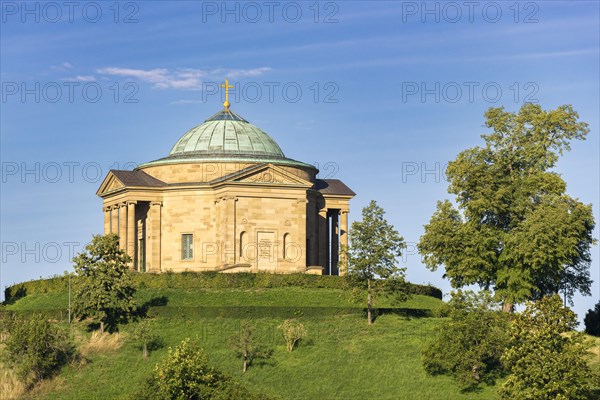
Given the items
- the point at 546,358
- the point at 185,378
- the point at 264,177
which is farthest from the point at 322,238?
the point at 546,358

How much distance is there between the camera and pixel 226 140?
13125 cm

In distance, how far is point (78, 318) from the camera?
11106 centimetres

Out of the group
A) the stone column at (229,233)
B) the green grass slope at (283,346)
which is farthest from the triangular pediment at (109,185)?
the green grass slope at (283,346)

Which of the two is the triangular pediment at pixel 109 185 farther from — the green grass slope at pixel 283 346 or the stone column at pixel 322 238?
the stone column at pixel 322 238

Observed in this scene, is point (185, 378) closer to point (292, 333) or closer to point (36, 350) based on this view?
point (36, 350)

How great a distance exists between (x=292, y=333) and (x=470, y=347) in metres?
12.6

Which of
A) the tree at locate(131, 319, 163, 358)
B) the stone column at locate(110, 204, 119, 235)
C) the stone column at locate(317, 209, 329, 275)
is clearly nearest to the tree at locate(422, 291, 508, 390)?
the tree at locate(131, 319, 163, 358)

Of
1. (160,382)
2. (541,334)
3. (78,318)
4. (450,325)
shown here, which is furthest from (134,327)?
(541,334)

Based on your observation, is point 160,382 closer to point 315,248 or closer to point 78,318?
point 78,318

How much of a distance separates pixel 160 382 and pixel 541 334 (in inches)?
881

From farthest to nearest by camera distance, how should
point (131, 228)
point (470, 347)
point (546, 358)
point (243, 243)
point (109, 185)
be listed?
point (109, 185), point (131, 228), point (243, 243), point (470, 347), point (546, 358)

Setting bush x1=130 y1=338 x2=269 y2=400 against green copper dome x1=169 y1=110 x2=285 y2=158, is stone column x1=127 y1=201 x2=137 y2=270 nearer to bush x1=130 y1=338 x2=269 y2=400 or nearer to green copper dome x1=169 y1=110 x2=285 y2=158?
green copper dome x1=169 y1=110 x2=285 y2=158

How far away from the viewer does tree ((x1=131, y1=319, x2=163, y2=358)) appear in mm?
103938

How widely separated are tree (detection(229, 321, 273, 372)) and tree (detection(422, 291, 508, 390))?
10.8m
